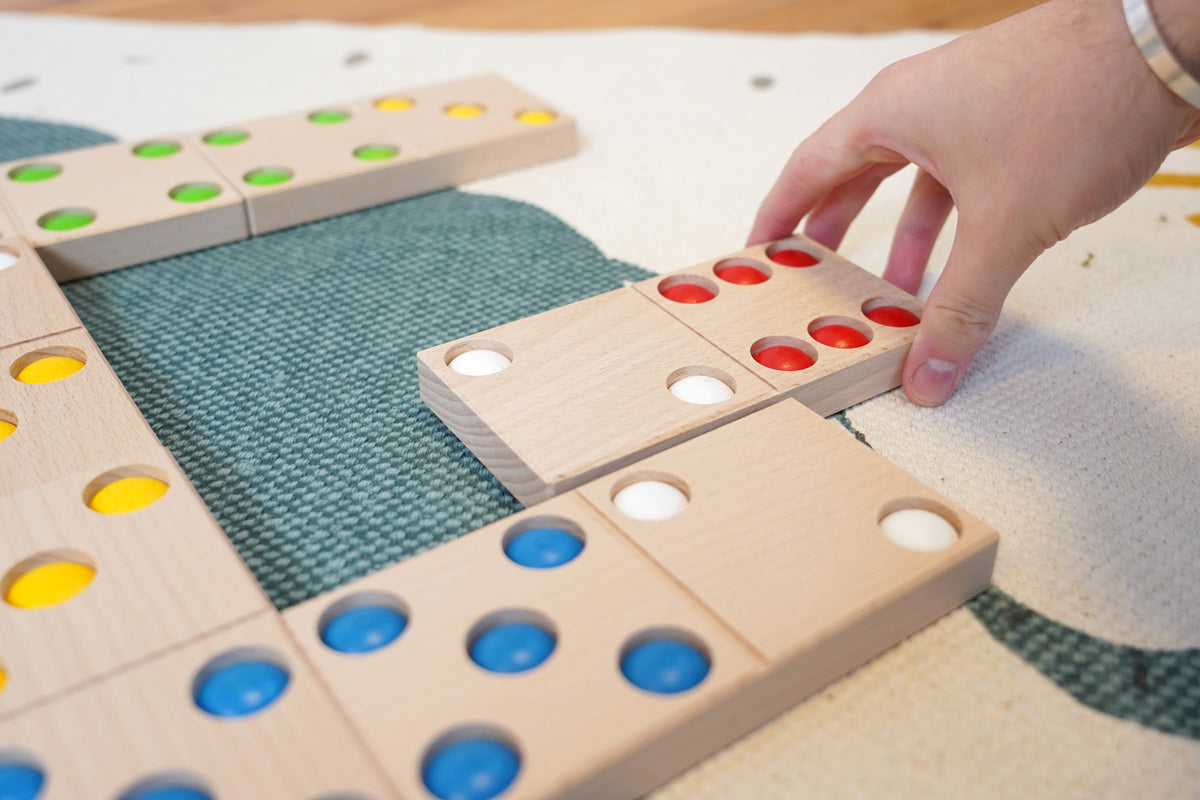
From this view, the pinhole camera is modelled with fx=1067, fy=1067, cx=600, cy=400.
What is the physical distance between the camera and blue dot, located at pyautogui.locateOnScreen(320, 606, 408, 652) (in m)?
0.55

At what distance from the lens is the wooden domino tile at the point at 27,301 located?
0.78 metres

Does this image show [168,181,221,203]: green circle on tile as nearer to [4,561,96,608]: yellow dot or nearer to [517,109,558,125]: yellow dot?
[517,109,558,125]: yellow dot

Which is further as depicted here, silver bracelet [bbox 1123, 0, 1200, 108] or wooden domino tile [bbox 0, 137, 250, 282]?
wooden domino tile [bbox 0, 137, 250, 282]

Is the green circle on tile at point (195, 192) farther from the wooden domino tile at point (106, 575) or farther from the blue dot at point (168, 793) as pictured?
the blue dot at point (168, 793)

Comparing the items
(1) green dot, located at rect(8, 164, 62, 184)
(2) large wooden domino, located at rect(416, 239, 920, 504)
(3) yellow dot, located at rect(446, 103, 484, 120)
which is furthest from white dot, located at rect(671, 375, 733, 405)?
(1) green dot, located at rect(8, 164, 62, 184)

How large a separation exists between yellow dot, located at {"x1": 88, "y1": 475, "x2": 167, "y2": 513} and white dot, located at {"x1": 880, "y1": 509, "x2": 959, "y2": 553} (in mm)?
429

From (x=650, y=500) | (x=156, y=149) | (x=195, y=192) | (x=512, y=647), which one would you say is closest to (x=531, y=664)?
(x=512, y=647)

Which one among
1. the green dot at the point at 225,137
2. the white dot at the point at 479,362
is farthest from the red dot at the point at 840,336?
the green dot at the point at 225,137

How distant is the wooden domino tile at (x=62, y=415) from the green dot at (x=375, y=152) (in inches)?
15.6

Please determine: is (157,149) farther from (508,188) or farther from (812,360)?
(812,360)

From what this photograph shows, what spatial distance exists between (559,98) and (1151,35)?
2.66 feet

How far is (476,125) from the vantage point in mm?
1134

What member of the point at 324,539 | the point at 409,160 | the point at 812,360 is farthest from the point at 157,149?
the point at 812,360

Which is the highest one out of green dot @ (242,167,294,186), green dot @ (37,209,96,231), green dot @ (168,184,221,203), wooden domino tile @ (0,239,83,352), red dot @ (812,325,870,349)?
red dot @ (812,325,870,349)
